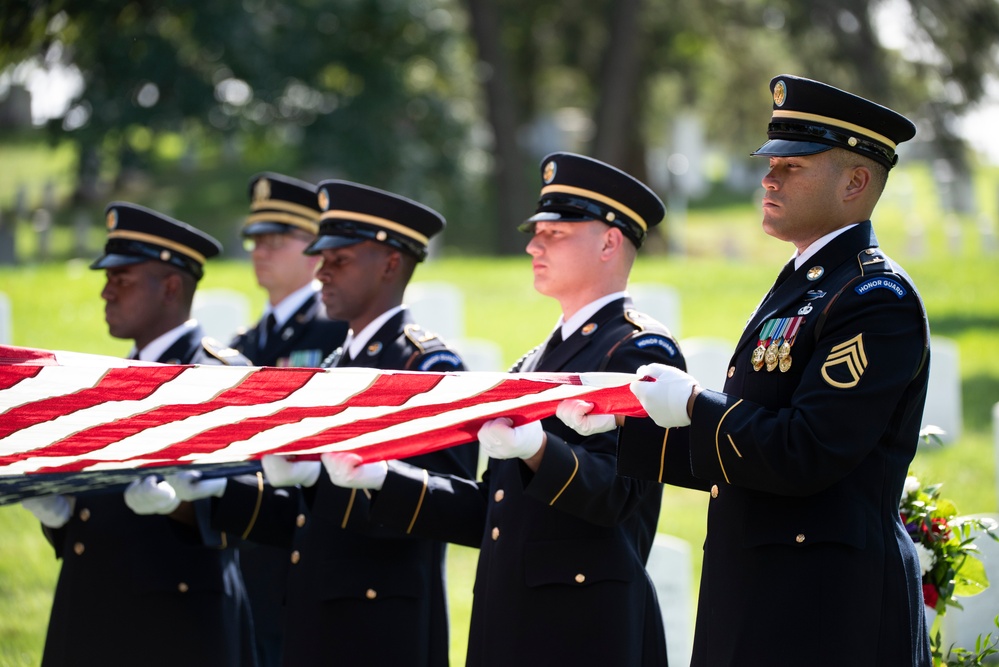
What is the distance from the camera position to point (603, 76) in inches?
1016

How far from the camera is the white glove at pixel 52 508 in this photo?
15.9ft

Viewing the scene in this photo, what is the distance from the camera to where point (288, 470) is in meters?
4.25

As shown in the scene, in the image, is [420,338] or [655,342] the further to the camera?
[420,338]

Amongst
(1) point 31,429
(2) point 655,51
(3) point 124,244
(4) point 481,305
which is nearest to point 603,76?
(2) point 655,51

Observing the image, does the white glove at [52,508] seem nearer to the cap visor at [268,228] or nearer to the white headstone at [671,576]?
the cap visor at [268,228]

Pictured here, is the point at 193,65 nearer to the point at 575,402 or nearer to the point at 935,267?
the point at 935,267

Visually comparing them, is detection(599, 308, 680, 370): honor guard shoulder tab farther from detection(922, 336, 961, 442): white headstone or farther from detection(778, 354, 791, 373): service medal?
detection(922, 336, 961, 442): white headstone

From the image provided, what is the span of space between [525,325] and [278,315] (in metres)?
7.76

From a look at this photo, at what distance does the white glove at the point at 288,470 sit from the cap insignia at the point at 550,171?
1282 mm

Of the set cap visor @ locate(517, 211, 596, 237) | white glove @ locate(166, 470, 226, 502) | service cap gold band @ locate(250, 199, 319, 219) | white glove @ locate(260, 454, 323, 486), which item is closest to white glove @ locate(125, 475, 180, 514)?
white glove @ locate(166, 470, 226, 502)

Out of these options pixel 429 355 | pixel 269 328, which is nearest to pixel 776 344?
pixel 429 355

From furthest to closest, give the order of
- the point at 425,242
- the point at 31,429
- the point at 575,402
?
the point at 425,242 < the point at 31,429 < the point at 575,402

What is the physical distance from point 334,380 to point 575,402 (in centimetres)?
68

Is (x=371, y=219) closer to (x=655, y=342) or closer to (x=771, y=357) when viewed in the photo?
(x=655, y=342)
